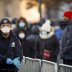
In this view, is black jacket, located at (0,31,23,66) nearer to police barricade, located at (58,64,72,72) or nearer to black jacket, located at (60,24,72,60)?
police barricade, located at (58,64,72,72)

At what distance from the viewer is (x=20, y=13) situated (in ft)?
145

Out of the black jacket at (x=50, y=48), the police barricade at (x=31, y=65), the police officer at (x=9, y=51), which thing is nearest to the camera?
the police officer at (x=9, y=51)

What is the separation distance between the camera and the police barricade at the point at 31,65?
13.3 m

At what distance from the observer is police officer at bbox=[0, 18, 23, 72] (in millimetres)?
11281

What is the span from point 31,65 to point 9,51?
2.34 m

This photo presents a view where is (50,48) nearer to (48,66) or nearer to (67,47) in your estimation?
(48,66)

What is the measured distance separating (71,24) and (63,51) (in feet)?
2.31

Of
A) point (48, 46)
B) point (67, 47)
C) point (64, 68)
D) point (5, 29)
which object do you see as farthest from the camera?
point (48, 46)

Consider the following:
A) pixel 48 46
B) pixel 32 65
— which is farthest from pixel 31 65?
pixel 48 46

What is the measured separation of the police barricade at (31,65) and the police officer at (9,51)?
71.2 inches

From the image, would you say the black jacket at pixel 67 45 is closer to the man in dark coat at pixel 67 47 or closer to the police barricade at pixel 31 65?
the man in dark coat at pixel 67 47

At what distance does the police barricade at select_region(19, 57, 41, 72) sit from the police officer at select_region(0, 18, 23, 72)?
5.94 feet

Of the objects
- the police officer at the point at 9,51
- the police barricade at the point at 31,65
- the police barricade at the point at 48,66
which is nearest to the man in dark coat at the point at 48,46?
the police barricade at the point at 31,65

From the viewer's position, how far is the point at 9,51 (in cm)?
1137
